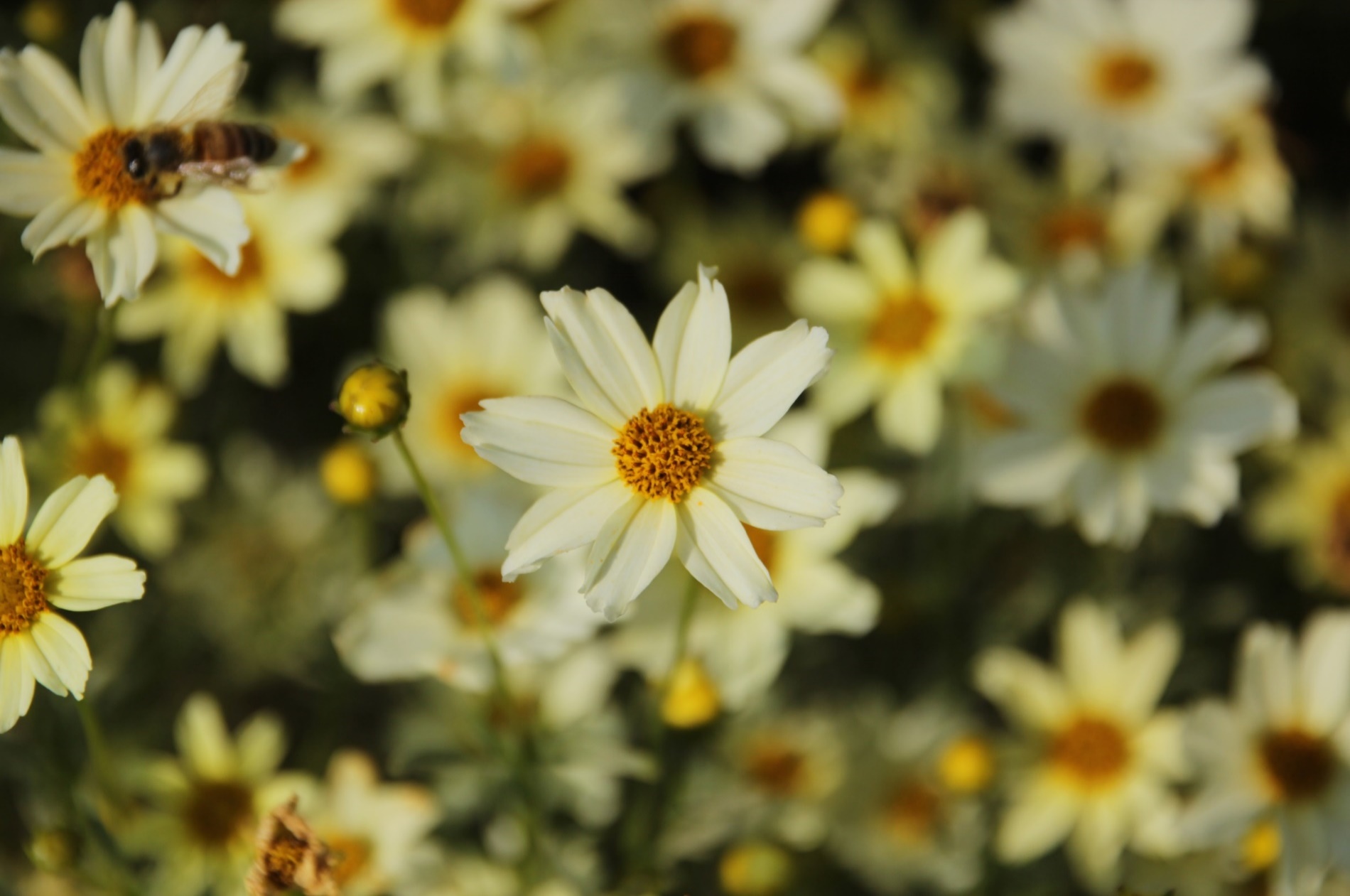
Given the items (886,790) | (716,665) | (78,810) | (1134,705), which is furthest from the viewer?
(886,790)

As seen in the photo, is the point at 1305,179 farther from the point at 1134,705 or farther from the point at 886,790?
the point at 886,790

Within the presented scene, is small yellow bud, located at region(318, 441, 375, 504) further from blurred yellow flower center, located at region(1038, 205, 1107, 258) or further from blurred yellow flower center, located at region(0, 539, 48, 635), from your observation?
blurred yellow flower center, located at region(1038, 205, 1107, 258)

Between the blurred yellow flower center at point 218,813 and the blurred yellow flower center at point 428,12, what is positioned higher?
the blurred yellow flower center at point 428,12

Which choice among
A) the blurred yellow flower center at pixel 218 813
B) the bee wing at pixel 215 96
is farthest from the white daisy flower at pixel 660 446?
the blurred yellow flower center at pixel 218 813

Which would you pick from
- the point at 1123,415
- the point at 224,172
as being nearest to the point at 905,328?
the point at 1123,415

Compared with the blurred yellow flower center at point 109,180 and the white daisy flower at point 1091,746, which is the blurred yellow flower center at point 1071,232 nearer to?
the white daisy flower at point 1091,746

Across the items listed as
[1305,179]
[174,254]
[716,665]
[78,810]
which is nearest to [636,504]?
[716,665]
